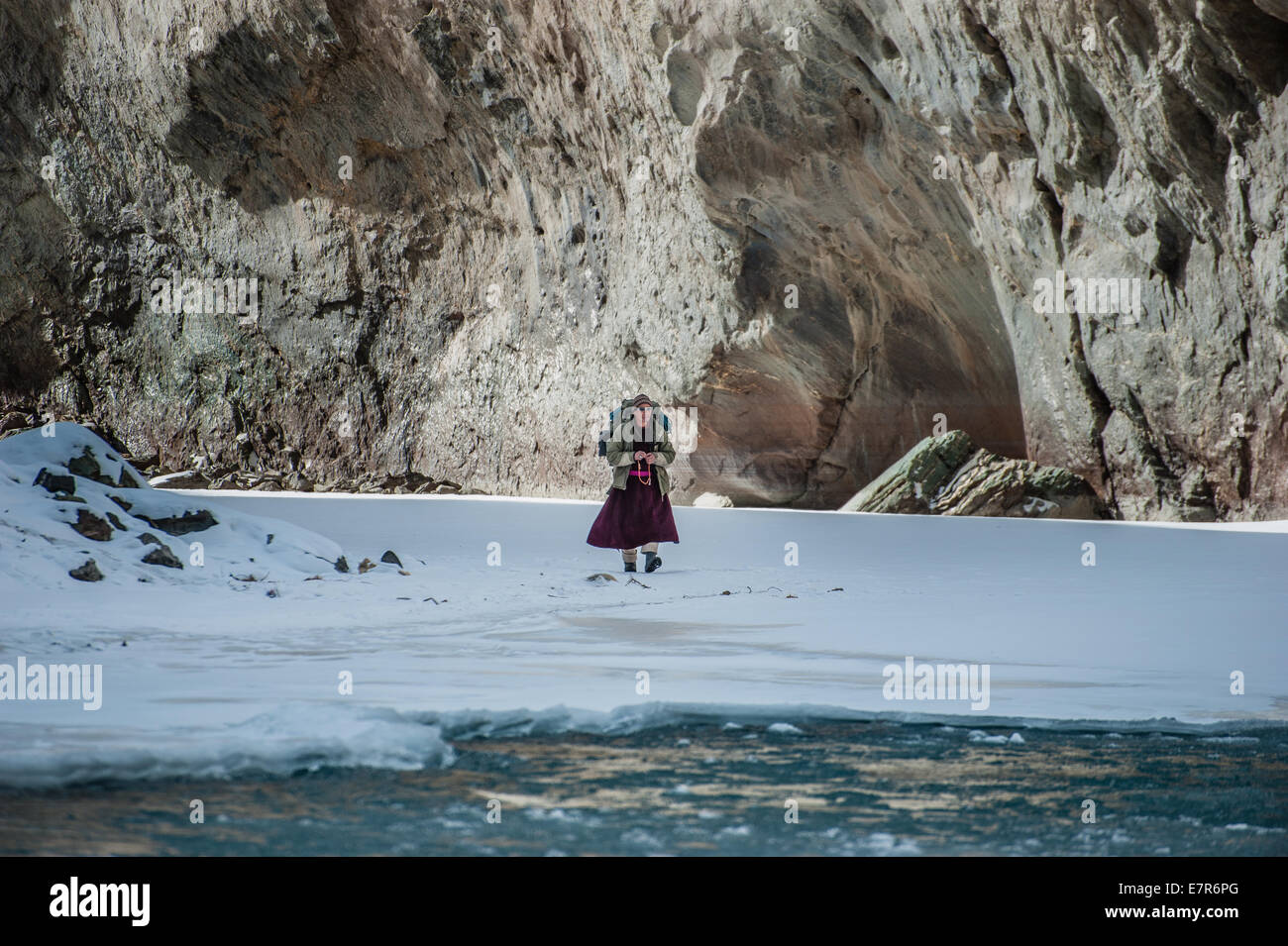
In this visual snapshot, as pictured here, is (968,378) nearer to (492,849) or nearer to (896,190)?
(896,190)

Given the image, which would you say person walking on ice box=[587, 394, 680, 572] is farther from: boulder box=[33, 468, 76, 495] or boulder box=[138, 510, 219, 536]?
boulder box=[33, 468, 76, 495]

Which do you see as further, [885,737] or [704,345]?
[704,345]

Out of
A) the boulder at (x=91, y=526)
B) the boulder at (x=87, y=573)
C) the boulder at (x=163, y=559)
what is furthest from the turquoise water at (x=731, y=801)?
the boulder at (x=91, y=526)

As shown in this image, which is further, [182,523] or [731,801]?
[182,523]

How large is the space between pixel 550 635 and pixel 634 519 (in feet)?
9.28

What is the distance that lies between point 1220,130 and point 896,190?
15.4 feet

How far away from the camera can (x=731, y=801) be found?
2.95m

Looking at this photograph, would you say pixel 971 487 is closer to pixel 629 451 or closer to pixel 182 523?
pixel 629 451

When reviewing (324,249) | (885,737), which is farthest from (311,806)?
(324,249)

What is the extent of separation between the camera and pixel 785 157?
15.4m

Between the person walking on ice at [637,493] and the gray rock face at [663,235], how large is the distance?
219 inches

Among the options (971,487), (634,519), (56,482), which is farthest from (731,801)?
(971,487)

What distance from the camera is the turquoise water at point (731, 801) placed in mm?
2658

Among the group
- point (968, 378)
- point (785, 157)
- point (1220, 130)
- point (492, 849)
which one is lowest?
point (492, 849)
